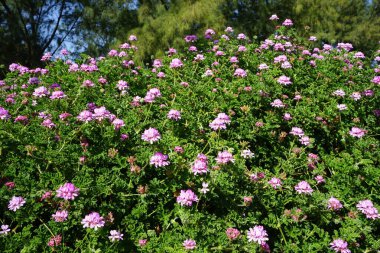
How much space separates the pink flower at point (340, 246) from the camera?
2.10 m

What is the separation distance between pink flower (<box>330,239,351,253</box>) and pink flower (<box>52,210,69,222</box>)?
154cm

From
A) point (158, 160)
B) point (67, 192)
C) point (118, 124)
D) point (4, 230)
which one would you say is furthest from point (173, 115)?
point (4, 230)

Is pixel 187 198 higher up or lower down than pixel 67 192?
lower down

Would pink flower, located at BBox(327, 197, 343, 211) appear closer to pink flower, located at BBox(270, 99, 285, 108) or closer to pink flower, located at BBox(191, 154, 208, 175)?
pink flower, located at BBox(191, 154, 208, 175)

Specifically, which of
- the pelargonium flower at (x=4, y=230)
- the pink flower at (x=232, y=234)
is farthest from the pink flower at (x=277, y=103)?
the pelargonium flower at (x=4, y=230)

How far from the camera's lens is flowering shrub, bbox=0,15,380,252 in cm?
200

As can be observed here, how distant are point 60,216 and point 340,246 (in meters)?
1.59

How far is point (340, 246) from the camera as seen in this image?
82.6 inches

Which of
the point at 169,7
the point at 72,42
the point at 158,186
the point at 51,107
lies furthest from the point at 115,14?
the point at 158,186

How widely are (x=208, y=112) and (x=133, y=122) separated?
2.30 feet

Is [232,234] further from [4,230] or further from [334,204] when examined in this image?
[4,230]

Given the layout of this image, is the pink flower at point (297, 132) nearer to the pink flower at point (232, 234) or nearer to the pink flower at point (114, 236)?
the pink flower at point (232, 234)

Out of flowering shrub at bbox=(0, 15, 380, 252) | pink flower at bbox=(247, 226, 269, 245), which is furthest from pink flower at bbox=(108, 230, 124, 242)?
pink flower at bbox=(247, 226, 269, 245)

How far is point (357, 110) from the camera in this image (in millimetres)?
3363
